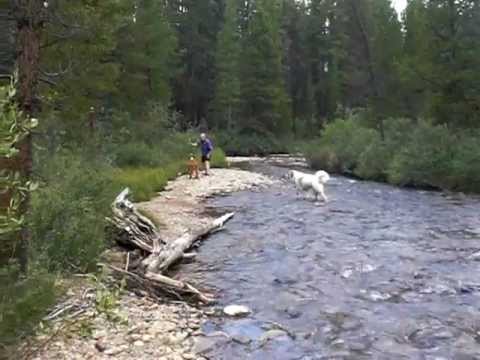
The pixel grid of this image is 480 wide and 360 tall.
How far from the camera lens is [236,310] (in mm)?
7410

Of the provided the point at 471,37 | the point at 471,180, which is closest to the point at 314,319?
the point at 471,180

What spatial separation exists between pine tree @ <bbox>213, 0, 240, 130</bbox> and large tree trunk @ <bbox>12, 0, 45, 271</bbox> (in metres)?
42.5

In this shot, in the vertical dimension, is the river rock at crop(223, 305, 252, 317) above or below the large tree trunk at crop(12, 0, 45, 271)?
below

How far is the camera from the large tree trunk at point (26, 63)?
5.92m

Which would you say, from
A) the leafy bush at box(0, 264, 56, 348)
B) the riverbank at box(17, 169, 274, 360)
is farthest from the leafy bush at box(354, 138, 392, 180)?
the leafy bush at box(0, 264, 56, 348)

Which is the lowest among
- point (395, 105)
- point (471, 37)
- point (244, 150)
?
point (244, 150)

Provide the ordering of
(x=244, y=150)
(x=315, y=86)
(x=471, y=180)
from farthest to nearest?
(x=315, y=86) → (x=244, y=150) → (x=471, y=180)

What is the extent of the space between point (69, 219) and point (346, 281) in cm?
416

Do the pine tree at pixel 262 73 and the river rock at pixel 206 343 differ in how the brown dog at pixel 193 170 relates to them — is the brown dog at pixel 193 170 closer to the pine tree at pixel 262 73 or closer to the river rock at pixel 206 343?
the river rock at pixel 206 343

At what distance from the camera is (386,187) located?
22.9 m

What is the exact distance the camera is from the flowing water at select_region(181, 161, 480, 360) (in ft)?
20.8

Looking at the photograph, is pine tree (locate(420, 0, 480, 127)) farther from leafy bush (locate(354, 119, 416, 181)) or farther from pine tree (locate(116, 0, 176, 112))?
pine tree (locate(116, 0, 176, 112))

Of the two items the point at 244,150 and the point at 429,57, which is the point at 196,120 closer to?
the point at 244,150

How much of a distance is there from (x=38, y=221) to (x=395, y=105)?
100 feet
